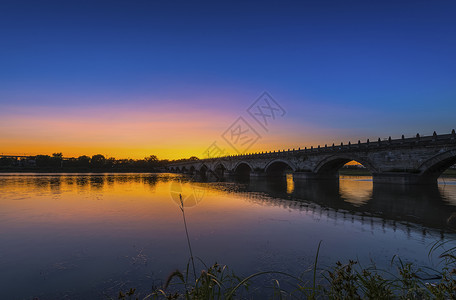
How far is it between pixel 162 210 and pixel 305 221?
8812 mm

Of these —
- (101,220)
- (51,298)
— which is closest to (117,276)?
(51,298)

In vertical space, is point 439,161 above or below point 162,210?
above

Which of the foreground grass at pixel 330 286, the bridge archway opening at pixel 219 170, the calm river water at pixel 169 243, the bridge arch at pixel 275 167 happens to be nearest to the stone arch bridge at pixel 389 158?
the bridge arch at pixel 275 167

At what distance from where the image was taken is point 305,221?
12.7m

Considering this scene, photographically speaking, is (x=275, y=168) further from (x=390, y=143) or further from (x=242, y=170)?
(x=390, y=143)

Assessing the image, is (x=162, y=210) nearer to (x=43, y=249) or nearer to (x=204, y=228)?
(x=204, y=228)

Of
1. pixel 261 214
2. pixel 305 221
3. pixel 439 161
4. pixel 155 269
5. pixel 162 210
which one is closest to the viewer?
pixel 155 269

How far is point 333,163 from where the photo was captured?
47562 mm

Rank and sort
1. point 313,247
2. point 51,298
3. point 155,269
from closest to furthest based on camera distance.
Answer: point 51,298
point 155,269
point 313,247

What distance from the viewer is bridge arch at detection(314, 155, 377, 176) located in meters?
38.8

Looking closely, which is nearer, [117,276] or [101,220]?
[117,276]

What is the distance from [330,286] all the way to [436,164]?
3523 cm

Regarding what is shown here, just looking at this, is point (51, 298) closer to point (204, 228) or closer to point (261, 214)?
point (204, 228)

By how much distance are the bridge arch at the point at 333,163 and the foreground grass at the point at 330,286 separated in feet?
117
